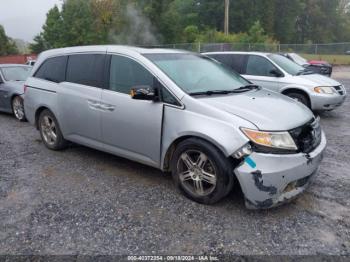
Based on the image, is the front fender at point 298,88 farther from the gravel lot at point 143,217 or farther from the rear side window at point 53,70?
the rear side window at point 53,70

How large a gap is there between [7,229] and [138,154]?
1.65m

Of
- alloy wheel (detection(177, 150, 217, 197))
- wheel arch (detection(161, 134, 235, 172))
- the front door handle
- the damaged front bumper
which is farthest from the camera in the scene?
the front door handle

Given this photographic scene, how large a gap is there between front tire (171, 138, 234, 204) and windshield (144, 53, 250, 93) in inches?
28.2

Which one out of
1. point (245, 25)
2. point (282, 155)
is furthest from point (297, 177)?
point (245, 25)

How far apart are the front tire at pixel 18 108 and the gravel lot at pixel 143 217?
3.54 m

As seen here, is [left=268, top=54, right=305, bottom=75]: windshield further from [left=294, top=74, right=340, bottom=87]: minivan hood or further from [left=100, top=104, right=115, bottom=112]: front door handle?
[left=100, top=104, right=115, bottom=112]: front door handle

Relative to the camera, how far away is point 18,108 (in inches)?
329

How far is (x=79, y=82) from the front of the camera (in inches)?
197

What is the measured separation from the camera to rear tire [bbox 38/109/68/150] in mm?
5582

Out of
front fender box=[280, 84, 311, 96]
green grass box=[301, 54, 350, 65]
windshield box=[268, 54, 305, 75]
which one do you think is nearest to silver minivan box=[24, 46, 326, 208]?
front fender box=[280, 84, 311, 96]

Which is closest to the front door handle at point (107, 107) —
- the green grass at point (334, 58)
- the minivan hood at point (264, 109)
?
the minivan hood at point (264, 109)

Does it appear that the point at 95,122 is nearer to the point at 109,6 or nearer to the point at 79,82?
the point at 79,82

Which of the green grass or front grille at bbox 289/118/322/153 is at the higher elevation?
the green grass

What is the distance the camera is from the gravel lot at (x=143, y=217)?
10.1 feet
